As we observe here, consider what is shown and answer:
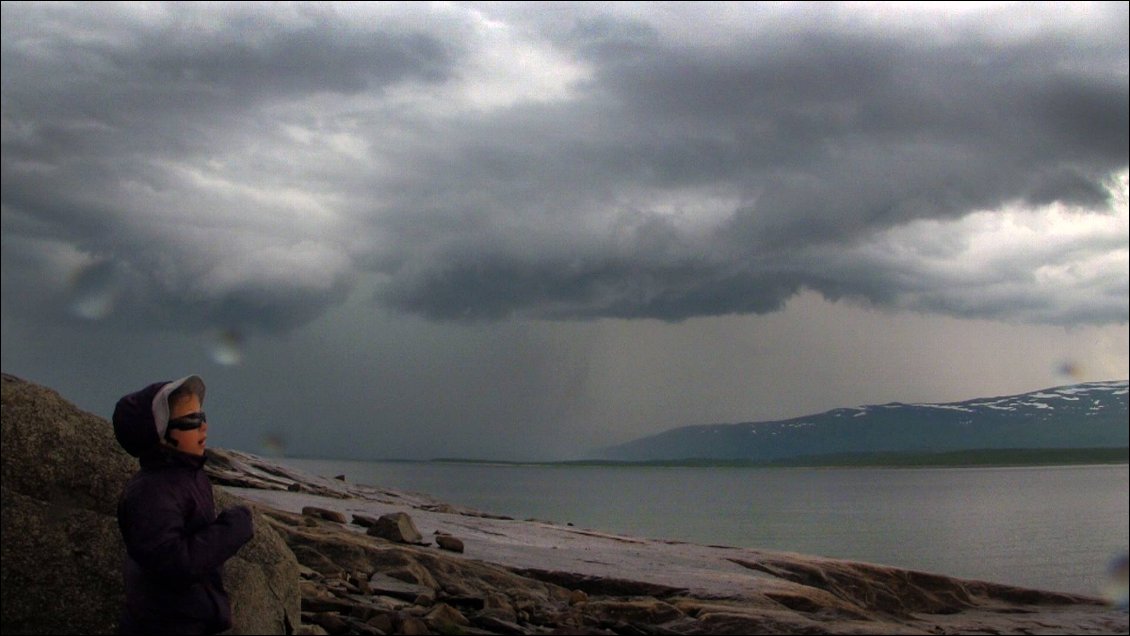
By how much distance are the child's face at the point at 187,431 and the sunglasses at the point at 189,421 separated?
0.02m

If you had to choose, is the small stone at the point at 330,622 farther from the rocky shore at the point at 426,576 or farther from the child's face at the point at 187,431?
the child's face at the point at 187,431

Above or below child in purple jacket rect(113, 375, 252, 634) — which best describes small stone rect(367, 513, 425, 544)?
below

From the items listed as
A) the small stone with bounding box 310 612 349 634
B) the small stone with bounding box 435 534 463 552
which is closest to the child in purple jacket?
the small stone with bounding box 310 612 349 634

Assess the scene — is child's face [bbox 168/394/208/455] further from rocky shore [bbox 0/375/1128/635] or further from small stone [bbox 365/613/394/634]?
small stone [bbox 365/613/394/634]

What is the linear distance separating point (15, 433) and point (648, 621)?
444 inches

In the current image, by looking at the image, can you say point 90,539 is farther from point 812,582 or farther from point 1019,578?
point 1019,578

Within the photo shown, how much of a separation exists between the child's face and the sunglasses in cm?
2

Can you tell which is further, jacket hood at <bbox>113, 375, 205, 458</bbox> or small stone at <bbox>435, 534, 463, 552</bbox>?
small stone at <bbox>435, 534, 463, 552</bbox>

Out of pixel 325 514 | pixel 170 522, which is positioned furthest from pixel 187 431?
pixel 325 514

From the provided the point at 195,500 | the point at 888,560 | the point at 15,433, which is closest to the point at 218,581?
the point at 195,500

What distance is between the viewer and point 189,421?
703cm

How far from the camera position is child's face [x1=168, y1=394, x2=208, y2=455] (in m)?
6.98

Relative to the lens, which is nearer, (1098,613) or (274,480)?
(1098,613)

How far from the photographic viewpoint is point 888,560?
6512 centimetres
